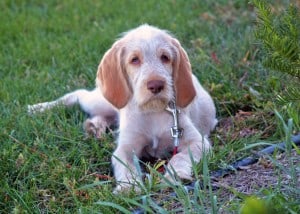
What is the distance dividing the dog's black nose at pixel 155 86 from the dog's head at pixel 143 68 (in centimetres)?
9

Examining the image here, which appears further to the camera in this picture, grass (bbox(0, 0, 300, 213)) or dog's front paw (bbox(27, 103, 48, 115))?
dog's front paw (bbox(27, 103, 48, 115))

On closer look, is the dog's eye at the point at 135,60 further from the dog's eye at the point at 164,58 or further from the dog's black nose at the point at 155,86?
the dog's black nose at the point at 155,86

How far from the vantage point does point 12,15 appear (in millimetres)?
7512

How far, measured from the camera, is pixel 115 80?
418cm

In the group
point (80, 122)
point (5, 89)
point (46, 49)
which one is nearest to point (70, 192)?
point (80, 122)

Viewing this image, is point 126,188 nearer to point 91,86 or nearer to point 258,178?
point 258,178

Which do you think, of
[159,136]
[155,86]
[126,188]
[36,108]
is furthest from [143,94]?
[36,108]

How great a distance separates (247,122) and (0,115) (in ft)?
5.84

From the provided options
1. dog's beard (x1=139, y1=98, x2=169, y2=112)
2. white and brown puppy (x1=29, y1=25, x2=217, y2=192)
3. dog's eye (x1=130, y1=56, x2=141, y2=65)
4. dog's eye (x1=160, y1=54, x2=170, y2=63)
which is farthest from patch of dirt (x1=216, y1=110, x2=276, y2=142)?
dog's eye (x1=130, y1=56, x2=141, y2=65)

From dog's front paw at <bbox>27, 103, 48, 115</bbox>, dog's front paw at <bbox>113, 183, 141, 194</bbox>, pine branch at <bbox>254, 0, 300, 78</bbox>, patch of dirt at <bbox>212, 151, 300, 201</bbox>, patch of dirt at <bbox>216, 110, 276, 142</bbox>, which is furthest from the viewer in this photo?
dog's front paw at <bbox>27, 103, 48, 115</bbox>

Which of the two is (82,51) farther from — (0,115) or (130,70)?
(130,70)

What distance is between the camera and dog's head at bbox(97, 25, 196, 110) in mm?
4012

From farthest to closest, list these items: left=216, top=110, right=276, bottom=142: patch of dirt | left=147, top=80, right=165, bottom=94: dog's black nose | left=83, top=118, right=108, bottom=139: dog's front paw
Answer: left=83, top=118, right=108, bottom=139: dog's front paw < left=216, top=110, right=276, bottom=142: patch of dirt < left=147, top=80, right=165, bottom=94: dog's black nose

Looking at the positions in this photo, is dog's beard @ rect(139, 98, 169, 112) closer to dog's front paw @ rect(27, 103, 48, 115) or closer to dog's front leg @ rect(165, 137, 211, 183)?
dog's front leg @ rect(165, 137, 211, 183)
